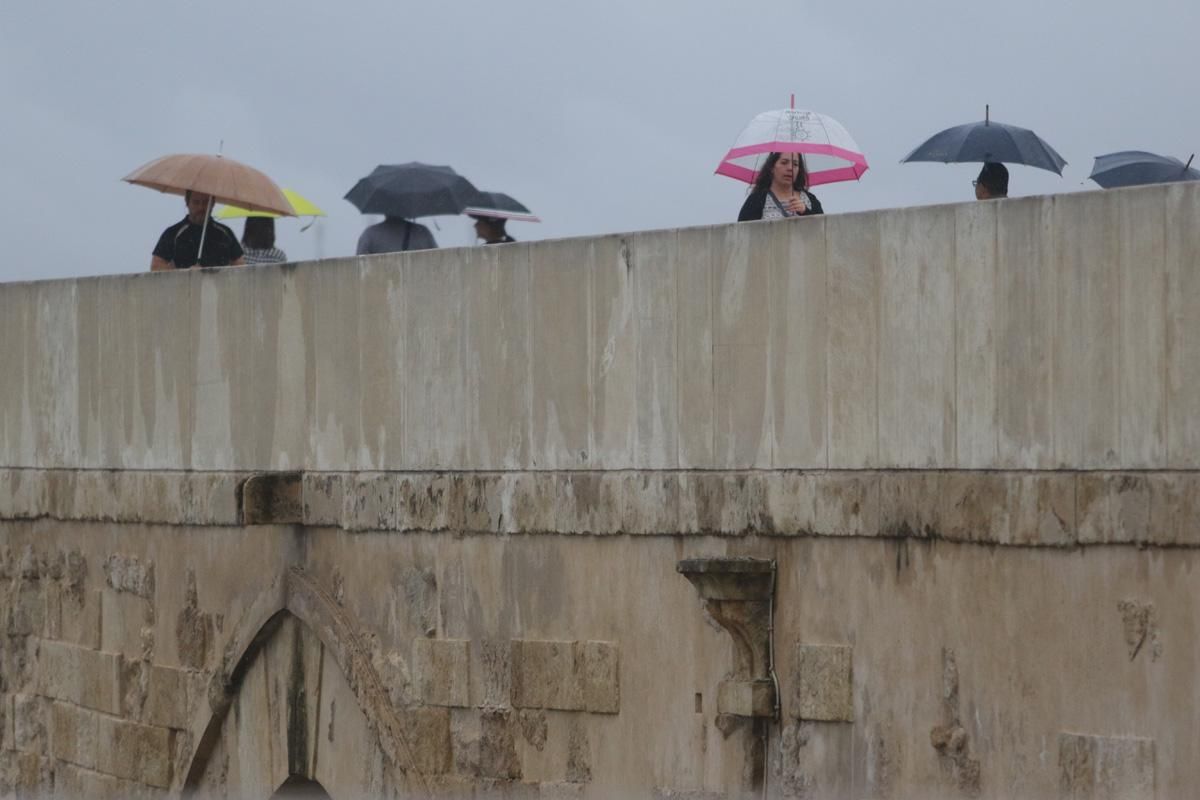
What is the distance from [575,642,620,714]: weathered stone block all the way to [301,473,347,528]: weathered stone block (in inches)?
59.9

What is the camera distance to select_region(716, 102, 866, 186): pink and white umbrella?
8.96 meters

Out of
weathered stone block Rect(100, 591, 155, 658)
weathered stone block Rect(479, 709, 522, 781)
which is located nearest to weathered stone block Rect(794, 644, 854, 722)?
weathered stone block Rect(479, 709, 522, 781)

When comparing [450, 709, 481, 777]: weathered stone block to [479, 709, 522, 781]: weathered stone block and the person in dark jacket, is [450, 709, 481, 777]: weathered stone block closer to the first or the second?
[479, 709, 522, 781]: weathered stone block

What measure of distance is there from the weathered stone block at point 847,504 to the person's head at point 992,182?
2062 mm

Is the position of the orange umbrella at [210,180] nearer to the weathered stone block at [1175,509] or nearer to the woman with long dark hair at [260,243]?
the woman with long dark hair at [260,243]

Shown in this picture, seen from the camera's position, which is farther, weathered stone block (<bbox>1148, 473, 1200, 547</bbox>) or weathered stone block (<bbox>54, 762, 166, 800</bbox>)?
weathered stone block (<bbox>54, 762, 166, 800</bbox>)

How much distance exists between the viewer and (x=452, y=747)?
338 inches

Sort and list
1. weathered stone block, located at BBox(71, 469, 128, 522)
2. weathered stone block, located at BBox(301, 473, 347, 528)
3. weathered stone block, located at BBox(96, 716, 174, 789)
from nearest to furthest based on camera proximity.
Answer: weathered stone block, located at BBox(301, 473, 347, 528) → weathered stone block, located at BBox(96, 716, 174, 789) → weathered stone block, located at BBox(71, 469, 128, 522)

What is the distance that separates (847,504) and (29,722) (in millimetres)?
5962

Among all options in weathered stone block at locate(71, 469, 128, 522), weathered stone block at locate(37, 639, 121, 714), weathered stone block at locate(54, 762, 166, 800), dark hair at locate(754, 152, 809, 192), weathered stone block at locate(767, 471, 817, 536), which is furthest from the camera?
weathered stone block at locate(37, 639, 121, 714)

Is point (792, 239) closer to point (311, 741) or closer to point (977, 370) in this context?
point (977, 370)

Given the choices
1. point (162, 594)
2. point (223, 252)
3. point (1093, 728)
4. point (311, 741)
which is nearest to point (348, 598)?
point (311, 741)

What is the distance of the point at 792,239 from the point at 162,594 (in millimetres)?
4249

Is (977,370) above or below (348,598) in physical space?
above
